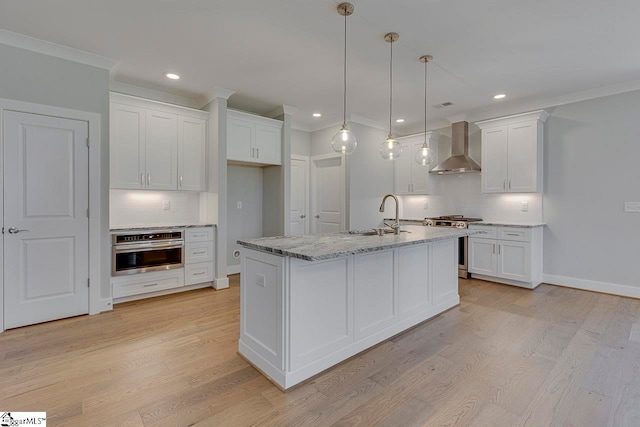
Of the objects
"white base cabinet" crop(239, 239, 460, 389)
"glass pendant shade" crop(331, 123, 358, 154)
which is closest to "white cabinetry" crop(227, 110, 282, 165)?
"glass pendant shade" crop(331, 123, 358, 154)

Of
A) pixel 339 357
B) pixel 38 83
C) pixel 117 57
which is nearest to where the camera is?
pixel 339 357

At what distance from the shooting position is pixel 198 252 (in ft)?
13.7

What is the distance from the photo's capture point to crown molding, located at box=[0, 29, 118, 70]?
110 inches

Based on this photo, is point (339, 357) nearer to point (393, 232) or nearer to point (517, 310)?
point (393, 232)

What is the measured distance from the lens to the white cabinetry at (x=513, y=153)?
441cm

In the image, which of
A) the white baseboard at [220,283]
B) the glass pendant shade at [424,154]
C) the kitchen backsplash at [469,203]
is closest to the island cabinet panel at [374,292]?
the glass pendant shade at [424,154]

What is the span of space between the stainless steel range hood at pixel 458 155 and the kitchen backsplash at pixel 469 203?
1.17ft

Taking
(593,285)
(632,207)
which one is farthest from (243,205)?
(632,207)

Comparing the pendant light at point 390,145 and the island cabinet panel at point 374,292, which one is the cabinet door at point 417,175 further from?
the island cabinet panel at point 374,292

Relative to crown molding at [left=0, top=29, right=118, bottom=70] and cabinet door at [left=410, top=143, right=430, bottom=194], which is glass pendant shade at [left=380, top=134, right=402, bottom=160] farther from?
crown molding at [left=0, top=29, right=118, bottom=70]

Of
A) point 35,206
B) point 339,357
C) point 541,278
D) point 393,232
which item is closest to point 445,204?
point 541,278

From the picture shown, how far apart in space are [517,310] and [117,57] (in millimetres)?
5159

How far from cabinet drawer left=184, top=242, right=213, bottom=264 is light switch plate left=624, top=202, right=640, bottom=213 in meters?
5.48

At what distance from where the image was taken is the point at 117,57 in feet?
10.6
